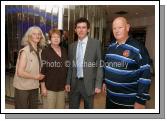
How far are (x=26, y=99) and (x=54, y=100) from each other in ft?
1.02

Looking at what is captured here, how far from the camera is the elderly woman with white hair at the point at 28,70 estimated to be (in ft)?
8.10

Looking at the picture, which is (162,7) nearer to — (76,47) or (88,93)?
(76,47)

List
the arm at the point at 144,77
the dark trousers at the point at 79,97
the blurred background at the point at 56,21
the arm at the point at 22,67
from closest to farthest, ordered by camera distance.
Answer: the arm at the point at 144,77, the arm at the point at 22,67, the dark trousers at the point at 79,97, the blurred background at the point at 56,21

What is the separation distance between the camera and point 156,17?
258 centimetres

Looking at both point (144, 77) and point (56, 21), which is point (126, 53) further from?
point (56, 21)

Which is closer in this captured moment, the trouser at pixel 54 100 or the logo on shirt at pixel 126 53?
→ the logo on shirt at pixel 126 53

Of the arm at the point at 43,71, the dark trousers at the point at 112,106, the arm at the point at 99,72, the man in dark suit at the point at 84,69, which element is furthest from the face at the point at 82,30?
the dark trousers at the point at 112,106

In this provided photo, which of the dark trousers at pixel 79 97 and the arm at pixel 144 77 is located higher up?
the arm at pixel 144 77

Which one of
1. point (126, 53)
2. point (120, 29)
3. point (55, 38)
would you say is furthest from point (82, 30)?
point (126, 53)

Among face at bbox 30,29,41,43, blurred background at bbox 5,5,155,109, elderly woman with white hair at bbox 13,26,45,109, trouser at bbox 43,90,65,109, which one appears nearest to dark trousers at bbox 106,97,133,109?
trouser at bbox 43,90,65,109

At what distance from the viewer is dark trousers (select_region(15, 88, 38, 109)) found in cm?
252

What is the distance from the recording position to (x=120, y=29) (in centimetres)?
239

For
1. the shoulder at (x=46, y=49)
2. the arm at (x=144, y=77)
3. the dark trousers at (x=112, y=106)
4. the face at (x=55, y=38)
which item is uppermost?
the face at (x=55, y=38)

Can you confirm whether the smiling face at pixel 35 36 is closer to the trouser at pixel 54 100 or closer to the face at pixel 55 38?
the face at pixel 55 38
